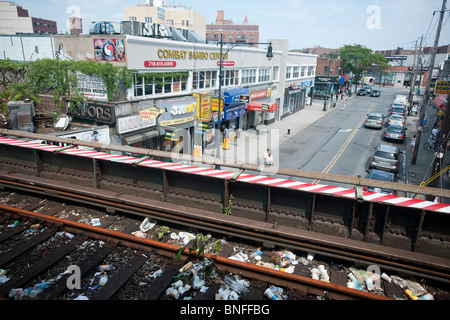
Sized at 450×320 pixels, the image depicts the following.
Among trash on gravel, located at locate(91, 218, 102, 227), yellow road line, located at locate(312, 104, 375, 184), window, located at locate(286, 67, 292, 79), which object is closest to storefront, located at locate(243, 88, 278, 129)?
window, located at locate(286, 67, 292, 79)

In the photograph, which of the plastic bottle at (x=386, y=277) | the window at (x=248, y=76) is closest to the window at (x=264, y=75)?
the window at (x=248, y=76)

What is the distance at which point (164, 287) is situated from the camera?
5703mm

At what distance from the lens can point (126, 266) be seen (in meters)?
6.28

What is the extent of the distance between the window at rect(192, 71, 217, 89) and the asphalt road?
8.29 m

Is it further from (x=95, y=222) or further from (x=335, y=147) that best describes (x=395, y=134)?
(x=95, y=222)

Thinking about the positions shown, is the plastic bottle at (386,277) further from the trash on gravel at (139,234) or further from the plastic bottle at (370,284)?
the trash on gravel at (139,234)

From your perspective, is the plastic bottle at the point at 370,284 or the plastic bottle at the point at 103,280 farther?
the plastic bottle at the point at 370,284

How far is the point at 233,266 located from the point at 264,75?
102 feet

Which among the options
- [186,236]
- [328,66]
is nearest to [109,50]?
[186,236]

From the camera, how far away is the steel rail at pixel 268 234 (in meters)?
6.31

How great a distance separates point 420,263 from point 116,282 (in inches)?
239

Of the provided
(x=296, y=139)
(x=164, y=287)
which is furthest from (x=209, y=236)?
(x=296, y=139)

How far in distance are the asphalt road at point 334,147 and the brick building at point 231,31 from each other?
90.1 meters

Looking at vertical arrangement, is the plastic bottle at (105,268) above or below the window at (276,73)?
below
